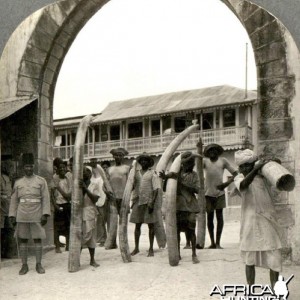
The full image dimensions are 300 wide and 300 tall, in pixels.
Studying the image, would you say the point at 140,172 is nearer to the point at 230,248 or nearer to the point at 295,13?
the point at 230,248

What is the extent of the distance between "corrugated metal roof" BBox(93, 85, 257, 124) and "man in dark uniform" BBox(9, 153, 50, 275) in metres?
15.9

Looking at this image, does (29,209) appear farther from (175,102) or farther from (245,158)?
(175,102)

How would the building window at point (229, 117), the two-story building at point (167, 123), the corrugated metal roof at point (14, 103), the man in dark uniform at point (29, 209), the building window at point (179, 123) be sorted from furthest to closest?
the building window at point (179, 123) → the building window at point (229, 117) → the two-story building at point (167, 123) → the corrugated metal roof at point (14, 103) → the man in dark uniform at point (29, 209)

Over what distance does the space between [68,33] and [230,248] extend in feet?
13.7

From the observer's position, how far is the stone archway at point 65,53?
651 cm

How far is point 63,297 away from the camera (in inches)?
216

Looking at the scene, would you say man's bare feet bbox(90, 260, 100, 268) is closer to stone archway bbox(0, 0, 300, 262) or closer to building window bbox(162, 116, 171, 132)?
stone archway bbox(0, 0, 300, 262)

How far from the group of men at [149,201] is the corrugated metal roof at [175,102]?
14.0 meters

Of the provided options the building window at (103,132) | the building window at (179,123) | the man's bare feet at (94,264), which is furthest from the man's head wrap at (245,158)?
the building window at (103,132)

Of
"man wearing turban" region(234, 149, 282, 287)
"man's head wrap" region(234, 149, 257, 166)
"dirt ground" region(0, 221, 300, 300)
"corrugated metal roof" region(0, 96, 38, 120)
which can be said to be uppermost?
"corrugated metal roof" region(0, 96, 38, 120)

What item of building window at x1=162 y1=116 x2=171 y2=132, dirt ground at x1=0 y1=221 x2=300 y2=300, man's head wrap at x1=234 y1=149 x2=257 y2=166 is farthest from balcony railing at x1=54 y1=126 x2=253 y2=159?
man's head wrap at x1=234 y1=149 x2=257 y2=166

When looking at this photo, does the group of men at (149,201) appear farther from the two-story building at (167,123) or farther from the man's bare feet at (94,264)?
the two-story building at (167,123)

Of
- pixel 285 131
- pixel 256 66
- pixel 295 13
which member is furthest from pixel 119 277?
pixel 295 13

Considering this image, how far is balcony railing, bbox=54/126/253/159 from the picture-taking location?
2300 centimetres
